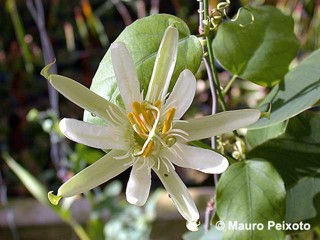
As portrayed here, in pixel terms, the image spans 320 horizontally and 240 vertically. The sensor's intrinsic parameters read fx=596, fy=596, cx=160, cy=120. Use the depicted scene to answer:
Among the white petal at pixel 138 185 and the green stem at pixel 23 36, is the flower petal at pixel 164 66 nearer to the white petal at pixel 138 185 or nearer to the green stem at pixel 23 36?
the white petal at pixel 138 185

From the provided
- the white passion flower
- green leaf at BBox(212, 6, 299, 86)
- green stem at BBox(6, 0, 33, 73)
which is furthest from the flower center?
green stem at BBox(6, 0, 33, 73)

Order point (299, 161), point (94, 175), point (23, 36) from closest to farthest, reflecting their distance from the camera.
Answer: point (94, 175), point (299, 161), point (23, 36)

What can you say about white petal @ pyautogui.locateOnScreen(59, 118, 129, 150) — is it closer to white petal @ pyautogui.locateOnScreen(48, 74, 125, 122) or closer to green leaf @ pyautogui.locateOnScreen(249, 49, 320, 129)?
white petal @ pyautogui.locateOnScreen(48, 74, 125, 122)

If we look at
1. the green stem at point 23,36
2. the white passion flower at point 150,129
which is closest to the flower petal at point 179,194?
the white passion flower at point 150,129

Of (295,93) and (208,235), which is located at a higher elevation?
(295,93)

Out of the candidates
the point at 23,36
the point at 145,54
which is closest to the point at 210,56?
the point at 145,54

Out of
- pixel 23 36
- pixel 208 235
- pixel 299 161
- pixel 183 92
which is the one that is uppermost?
Answer: pixel 183 92

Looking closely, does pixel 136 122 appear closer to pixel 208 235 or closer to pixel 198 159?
pixel 198 159
